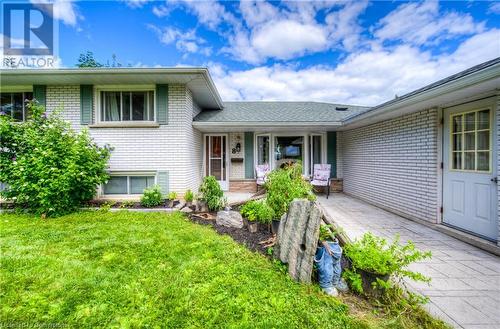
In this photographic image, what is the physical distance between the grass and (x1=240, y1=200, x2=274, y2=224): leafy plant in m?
0.65

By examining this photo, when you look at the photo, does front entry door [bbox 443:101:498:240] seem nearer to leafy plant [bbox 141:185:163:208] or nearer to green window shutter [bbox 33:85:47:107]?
leafy plant [bbox 141:185:163:208]

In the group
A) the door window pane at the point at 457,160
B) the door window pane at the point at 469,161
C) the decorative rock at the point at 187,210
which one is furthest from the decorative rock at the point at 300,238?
the door window pane at the point at 457,160

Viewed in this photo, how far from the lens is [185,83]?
218 inches

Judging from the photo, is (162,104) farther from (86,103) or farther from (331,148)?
(331,148)

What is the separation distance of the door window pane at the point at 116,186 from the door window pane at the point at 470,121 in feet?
25.2

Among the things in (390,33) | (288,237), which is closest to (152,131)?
(288,237)

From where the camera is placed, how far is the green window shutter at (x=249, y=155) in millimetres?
8250

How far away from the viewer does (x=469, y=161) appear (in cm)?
367

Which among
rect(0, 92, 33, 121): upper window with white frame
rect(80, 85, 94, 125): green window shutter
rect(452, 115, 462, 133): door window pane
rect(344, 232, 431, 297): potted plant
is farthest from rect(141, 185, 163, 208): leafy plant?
rect(452, 115, 462, 133): door window pane

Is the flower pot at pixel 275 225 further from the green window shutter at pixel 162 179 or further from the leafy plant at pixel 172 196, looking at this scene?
the green window shutter at pixel 162 179

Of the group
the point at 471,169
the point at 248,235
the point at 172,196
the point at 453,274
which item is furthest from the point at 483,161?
the point at 172,196

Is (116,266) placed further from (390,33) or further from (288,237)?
(390,33)

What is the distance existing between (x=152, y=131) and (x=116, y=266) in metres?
3.88

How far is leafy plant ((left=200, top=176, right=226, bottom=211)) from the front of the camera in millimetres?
4777
